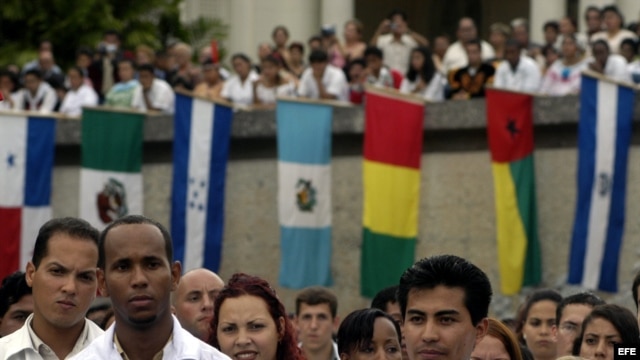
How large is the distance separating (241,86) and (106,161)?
1939mm

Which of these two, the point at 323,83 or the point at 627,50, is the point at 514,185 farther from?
the point at 323,83

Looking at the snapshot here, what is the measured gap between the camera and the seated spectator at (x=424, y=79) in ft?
73.8

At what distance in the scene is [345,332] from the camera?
32.9 feet

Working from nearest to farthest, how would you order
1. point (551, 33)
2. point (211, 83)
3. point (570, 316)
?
point (570, 316) → point (211, 83) → point (551, 33)

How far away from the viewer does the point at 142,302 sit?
7301mm

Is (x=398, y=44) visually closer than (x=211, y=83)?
No

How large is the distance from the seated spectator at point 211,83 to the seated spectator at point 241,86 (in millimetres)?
172

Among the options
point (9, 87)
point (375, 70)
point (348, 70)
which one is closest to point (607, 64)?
point (375, 70)

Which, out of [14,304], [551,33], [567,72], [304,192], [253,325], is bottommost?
[14,304]

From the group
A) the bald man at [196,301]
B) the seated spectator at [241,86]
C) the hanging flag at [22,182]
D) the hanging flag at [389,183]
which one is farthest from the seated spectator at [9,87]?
the bald man at [196,301]

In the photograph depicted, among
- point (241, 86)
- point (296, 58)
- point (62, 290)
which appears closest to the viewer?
point (62, 290)

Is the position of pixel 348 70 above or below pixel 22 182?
above

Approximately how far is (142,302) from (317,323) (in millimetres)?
4974

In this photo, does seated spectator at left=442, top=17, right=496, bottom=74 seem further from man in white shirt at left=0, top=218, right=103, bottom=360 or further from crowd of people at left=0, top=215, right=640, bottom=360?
man in white shirt at left=0, top=218, right=103, bottom=360
